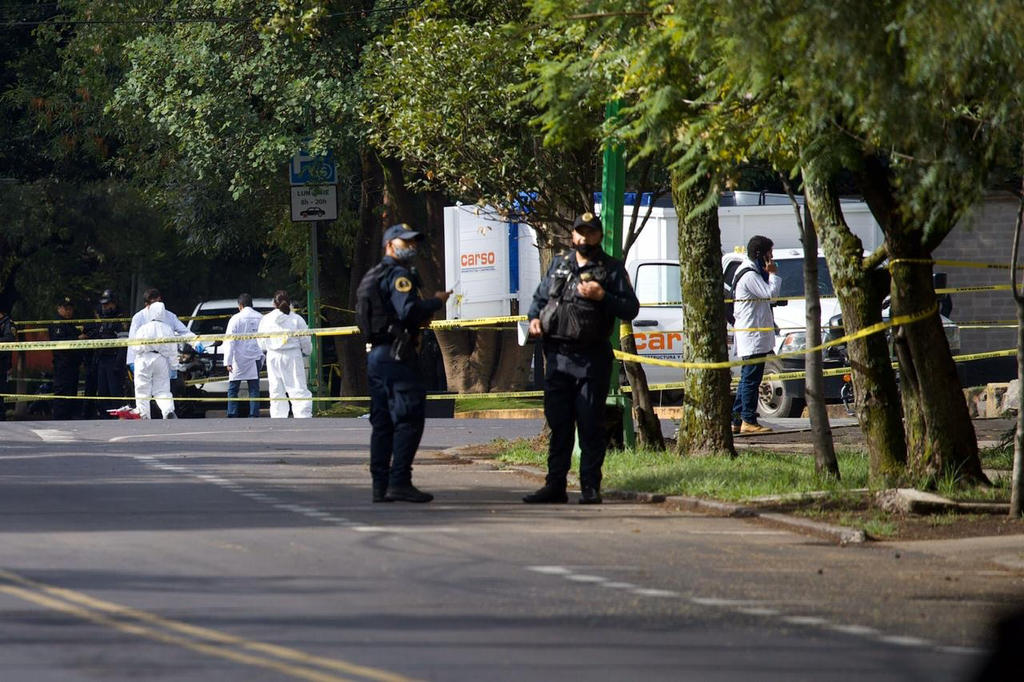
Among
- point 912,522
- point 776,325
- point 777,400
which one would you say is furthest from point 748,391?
point 912,522

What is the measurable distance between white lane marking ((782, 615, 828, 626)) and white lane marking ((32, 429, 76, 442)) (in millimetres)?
13289

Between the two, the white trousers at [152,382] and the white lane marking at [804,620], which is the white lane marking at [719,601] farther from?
the white trousers at [152,382]

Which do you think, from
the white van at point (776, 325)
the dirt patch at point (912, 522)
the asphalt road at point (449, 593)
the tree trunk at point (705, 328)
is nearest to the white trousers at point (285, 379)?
the white van at point (776, 325)

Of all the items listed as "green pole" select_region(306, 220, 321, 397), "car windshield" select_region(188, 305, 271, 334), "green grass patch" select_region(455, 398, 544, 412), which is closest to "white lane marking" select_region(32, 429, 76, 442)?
"green pole" select_region(306, 220, 321, 397)

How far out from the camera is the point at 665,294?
25.1 m

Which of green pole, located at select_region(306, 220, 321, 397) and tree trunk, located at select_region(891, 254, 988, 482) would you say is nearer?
tree trunk, located at select_region(891, 254, 988, 482)

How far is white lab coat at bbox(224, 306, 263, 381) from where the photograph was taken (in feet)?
87.9

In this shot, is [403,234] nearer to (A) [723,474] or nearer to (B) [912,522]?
(A) [723,474]

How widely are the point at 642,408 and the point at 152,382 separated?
1135 cm

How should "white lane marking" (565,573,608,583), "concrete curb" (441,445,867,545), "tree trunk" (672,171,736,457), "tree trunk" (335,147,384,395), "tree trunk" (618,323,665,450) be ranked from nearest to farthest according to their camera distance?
1. "white lane marking" (565,573,608,583)
2. "concrete curb" (441,445,867,545)
3. "tree trunk" (672,171,736,457)
4. "tree trunk" (618,323,665,450)
5. "tree trunk" (335,147,384,395)

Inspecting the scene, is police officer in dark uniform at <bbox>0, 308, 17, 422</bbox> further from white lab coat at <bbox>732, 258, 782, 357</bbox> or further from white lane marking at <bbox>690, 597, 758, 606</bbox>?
white lane marking at <bbox>690, 597, 758, 606</bbox>

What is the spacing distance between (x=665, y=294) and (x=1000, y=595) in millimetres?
16572

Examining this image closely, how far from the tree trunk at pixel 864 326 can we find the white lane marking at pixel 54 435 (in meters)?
9.81

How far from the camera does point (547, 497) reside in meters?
12.9
